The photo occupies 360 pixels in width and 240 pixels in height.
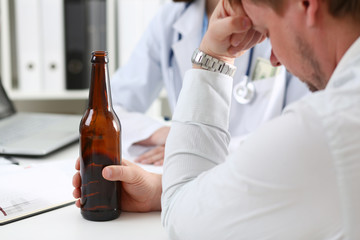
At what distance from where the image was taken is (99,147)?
746mm

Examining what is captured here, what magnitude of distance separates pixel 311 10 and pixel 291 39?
59 millimetres

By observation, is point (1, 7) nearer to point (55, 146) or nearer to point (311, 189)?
point (55, 146)

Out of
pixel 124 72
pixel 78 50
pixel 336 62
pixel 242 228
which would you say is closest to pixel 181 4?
pixel 124 72

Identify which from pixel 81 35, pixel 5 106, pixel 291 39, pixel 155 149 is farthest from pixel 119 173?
pixel 81 35

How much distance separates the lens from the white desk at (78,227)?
2.30 feet

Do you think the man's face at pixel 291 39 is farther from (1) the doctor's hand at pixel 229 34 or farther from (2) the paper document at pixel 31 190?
(2) the paper document at pixel 31 190

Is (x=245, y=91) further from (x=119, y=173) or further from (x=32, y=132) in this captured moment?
(x=119, y=173)

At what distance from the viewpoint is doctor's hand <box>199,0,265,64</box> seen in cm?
72

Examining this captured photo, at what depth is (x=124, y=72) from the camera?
1.56m

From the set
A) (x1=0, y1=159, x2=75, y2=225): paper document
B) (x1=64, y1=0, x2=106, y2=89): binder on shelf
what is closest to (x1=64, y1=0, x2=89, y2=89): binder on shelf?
(x1=64, y1=0, x2=106, y2=89): binder on shelf

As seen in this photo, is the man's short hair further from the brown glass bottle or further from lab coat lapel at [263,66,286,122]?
lab coat lapel at [263,66,286,122]

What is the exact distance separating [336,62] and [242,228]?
0.25 meters

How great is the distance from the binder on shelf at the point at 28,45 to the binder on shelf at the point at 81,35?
0.11 meters

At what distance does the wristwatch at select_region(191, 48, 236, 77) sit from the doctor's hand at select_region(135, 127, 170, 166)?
1.28 ft
